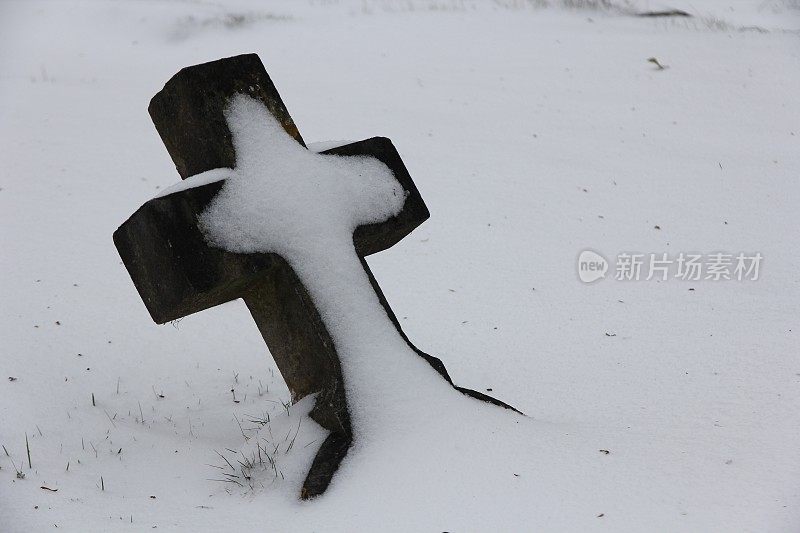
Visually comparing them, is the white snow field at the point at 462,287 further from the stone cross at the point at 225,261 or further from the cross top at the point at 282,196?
the cross top at the point at 282,196

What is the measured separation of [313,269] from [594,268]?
2347 mm

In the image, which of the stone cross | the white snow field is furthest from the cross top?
the white snow field

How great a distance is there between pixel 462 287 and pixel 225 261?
81.4 inches

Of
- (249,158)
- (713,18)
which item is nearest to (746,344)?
(249,158)

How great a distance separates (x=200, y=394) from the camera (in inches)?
141

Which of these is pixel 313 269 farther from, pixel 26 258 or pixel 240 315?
pixel 26 258

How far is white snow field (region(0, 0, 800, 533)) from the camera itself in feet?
7.93

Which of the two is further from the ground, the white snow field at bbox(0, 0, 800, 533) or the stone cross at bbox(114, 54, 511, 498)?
the stone cross at bbox(114, 54, 511, 498)

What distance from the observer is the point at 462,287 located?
4.50 meters

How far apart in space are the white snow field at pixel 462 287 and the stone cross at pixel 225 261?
0.31 ft

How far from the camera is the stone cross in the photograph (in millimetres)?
2576

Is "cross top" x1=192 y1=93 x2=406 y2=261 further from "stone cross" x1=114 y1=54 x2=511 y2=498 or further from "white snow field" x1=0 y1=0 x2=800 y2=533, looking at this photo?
"white snow field" x1=0 y1=0 x2=800 y2=533

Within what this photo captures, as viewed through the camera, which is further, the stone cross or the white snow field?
the stone cross

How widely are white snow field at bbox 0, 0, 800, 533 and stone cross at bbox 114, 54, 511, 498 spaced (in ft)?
0.31
